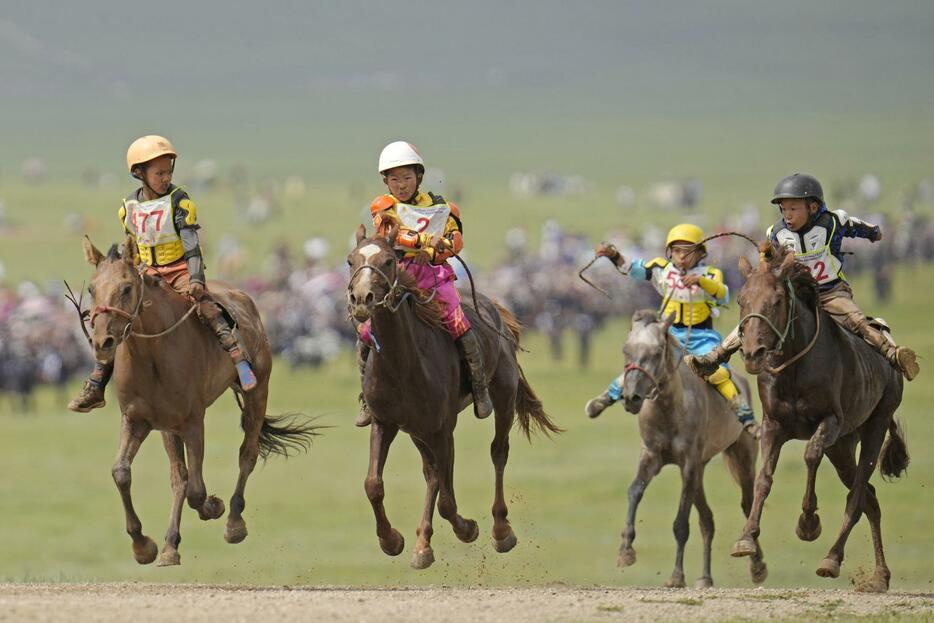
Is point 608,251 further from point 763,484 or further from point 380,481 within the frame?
point 380,481

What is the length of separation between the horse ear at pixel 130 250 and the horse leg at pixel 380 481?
7.22 feet

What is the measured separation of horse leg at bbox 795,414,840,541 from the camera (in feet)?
45.0

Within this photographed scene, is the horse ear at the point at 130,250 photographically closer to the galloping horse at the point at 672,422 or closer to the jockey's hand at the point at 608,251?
the jockey's hand at the point at 608,251

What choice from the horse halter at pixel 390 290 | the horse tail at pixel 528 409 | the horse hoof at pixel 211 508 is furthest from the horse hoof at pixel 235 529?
the horse tail at pixel 528 409

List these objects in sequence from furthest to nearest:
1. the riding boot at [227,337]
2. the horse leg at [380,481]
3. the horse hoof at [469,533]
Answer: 1. the horse hoof at [469,533]
2. the riding boot at [227,337]
3. the horse leg at [380,481]

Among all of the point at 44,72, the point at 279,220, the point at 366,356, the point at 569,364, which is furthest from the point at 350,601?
the point at 44,72

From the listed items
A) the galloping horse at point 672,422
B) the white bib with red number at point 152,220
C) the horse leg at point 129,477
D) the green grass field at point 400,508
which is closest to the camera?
A: the horse leg at point 129,477

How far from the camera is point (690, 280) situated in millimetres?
16766

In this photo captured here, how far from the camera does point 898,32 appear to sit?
192 meters

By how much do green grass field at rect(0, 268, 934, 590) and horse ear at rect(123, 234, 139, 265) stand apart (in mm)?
6461

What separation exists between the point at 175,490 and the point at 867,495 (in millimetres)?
5847

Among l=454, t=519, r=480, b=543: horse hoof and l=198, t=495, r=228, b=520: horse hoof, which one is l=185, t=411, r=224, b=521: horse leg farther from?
l=454, t=519, r=480, b=543: horse hoof

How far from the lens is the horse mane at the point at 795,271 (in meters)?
13.7

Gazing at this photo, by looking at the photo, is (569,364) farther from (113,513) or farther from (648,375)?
(648,375)
